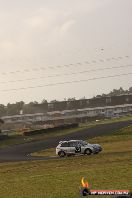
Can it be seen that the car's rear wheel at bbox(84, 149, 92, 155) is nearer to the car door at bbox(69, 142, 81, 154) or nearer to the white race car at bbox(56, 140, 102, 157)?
the white race car at bbox(56, 140, 102, 157)

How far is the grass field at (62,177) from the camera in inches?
922

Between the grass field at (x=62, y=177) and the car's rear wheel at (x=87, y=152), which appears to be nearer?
the grass field at (x=62, y=177)

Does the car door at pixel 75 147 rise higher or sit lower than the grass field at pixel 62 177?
higher

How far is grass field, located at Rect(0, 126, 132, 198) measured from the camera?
76.8ft

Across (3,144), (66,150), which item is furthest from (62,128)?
(66,150)

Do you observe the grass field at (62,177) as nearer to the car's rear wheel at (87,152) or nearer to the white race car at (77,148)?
the white race car at (77,148)

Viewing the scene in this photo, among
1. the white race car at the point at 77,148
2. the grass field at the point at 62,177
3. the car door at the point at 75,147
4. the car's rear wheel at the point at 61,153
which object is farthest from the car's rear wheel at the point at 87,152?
the grass field at the point at 62,177

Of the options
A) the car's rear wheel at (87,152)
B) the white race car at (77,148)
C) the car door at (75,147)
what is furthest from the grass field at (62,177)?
the car door at (75,147)

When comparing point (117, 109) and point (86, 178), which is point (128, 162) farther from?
point (117, 109)

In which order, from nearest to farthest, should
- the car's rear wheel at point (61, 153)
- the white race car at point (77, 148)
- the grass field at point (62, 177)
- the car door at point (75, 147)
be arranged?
the grass field at point (62, 177)
the white race car at point (77, 148)
the car door at point (75, 147)
the car's rear wheel at point (61, 153)

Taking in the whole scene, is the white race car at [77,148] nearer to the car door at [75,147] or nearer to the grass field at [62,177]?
the car door at [75,147]

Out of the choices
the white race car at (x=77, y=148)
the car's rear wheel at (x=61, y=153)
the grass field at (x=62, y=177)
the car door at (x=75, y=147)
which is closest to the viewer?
the grass field at (x=62, y=177)

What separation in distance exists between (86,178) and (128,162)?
6.91m

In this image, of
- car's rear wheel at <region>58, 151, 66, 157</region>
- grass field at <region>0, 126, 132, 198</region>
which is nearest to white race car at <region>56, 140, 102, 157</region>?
car's rear wheel at <region>58, 151, 66, 157</region>
